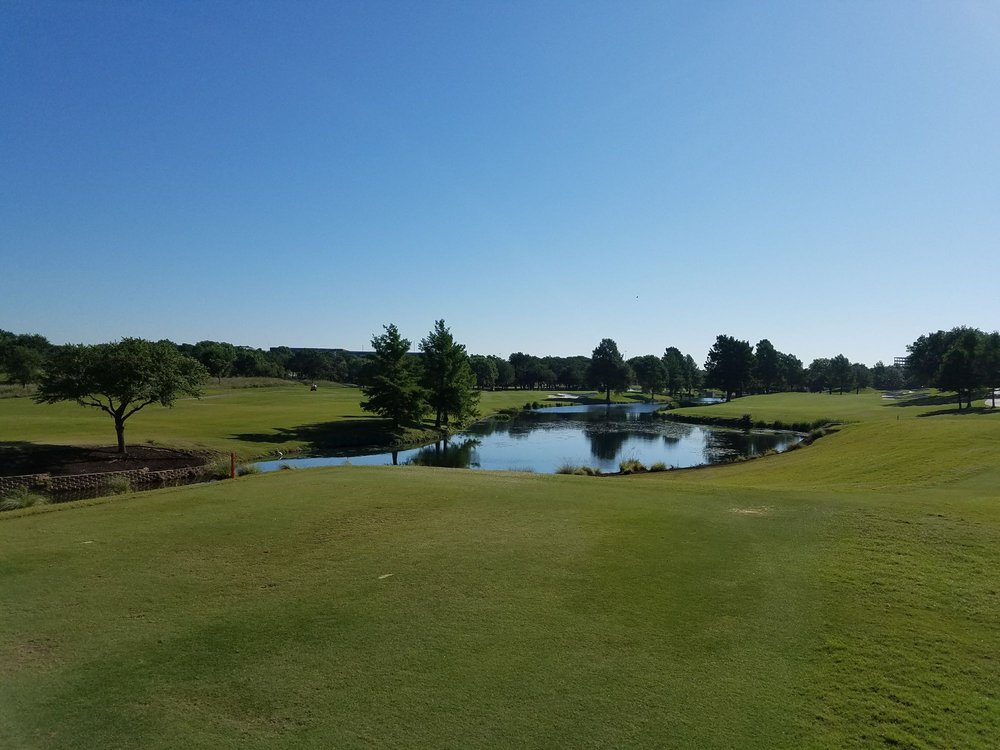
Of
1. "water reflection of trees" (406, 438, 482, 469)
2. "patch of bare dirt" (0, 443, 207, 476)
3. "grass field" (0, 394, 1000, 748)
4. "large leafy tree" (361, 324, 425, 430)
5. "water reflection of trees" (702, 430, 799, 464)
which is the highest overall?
"large leafy tree" (361, 324, 425, 430)

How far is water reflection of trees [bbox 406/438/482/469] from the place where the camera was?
136 ft

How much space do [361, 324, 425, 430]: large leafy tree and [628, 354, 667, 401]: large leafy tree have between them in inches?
3487

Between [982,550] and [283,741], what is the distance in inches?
426

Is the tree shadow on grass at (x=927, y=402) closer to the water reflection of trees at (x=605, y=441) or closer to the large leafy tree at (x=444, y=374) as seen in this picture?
the water reflection of trees at (x=605, y=441)

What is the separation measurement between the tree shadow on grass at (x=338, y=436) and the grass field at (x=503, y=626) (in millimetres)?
32352

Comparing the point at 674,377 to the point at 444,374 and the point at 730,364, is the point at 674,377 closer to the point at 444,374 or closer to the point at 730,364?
the point at 730,364

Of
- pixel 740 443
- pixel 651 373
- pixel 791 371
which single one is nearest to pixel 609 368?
pixel 651 373

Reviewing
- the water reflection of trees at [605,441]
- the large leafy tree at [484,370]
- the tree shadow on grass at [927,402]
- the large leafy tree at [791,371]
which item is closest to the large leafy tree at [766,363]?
the large leafy tree at [791,371]

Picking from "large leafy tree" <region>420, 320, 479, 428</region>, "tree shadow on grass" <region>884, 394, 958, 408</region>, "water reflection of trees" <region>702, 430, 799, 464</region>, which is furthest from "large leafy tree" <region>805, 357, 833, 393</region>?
"large leafy tree" <region>420, 320, 479, 428</region>

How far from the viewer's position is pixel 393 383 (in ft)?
180

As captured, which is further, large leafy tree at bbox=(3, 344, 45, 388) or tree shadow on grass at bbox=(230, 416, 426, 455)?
large leafy tree at bbox=(3, 344, 45, 388)

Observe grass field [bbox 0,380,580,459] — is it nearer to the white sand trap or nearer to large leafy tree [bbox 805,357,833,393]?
the white sand trap

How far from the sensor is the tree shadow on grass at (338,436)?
147ft

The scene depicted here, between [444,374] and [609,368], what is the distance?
7339 cm
